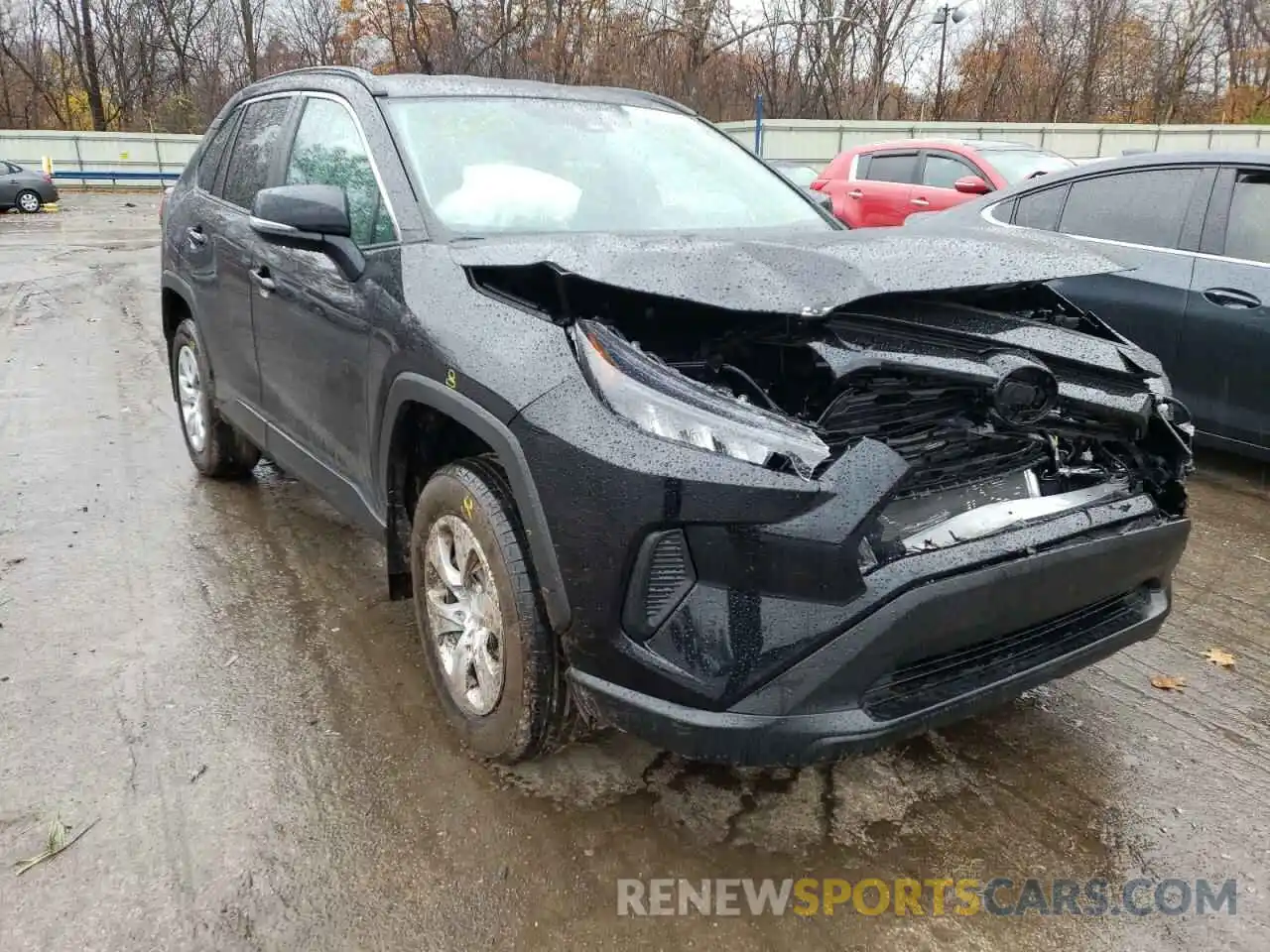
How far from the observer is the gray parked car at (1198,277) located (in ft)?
14.9

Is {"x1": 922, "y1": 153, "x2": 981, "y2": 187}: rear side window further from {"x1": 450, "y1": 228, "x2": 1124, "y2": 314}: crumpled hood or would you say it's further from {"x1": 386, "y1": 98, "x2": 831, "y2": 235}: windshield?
{"x1": 450, "y1": 228, "x2": 1124, "y2": 314}: crumpled hood

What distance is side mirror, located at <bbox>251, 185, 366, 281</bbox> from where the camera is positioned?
280 cm

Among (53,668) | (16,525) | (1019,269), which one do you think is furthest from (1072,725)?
(16,525)

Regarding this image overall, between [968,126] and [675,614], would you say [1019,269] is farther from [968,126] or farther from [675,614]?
[968,126]

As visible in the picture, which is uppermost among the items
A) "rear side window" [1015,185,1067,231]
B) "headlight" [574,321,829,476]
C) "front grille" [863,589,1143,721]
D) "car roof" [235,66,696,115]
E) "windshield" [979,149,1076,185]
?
"car roof" [235,66,696,115]

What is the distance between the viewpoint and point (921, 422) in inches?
86.5

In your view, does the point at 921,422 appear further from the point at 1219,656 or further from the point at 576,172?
the point at 1219,656

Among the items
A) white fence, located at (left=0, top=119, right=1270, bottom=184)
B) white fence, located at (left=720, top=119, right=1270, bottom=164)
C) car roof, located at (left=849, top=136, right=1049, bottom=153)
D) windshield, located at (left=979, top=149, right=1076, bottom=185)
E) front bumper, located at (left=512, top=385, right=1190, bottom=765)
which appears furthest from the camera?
white fence, located at (left=720, top=119, right=1270, bottom=164)

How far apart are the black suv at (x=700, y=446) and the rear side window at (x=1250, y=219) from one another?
237 centimetres

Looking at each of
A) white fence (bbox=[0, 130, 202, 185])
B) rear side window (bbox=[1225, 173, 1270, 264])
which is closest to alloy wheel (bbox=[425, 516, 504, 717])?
rear side window (bbox=[1225, 173, 1270, 264])

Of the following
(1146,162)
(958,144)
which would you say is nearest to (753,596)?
(1146,162)

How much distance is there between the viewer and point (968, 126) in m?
25.9

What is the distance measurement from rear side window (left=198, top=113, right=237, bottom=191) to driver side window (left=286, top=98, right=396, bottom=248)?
1.10m

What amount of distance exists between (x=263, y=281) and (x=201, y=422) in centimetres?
152
